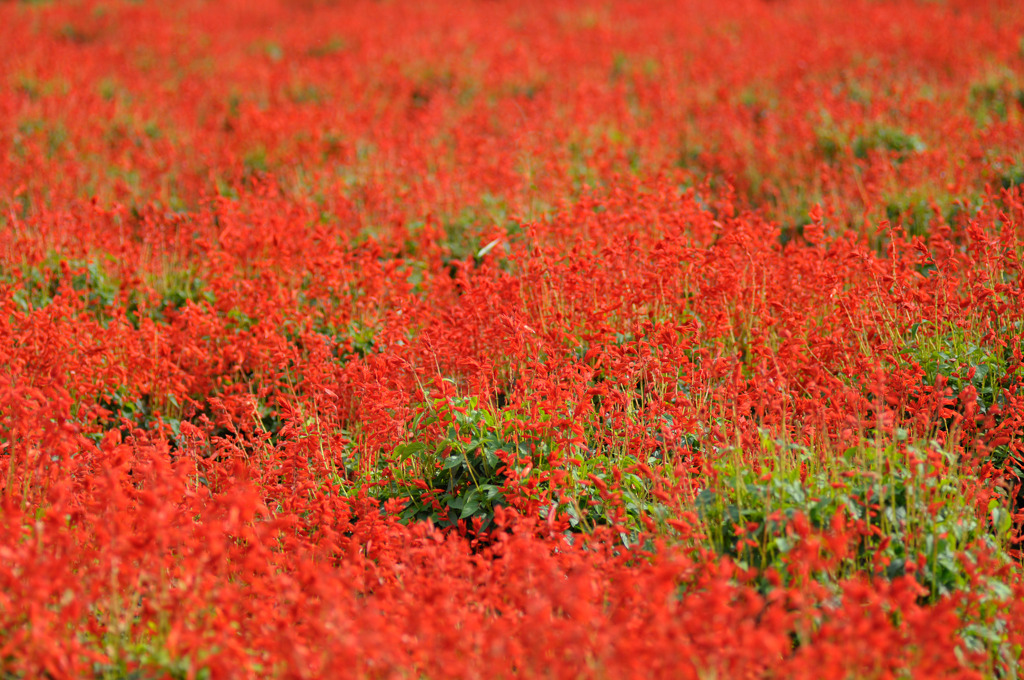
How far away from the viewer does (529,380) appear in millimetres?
4523

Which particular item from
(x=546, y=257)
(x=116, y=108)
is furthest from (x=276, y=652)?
(x=116, y=108)

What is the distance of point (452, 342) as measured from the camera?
188 inches

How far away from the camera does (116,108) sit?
10.7 metres

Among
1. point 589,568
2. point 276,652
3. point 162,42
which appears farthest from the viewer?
point 162,42

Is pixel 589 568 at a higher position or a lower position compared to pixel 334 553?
higher

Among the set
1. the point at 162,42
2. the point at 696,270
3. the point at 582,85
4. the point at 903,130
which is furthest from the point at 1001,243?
the point at 162,42

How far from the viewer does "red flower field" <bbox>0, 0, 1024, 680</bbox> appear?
2.69 meters

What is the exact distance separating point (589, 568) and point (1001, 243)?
3.39 metres

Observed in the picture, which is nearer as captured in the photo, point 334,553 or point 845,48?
point 334,553

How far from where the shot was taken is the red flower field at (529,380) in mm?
2689

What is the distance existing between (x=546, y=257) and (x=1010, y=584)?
337 cm

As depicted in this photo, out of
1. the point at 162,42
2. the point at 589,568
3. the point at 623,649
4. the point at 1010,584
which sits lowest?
the point at 1010,584

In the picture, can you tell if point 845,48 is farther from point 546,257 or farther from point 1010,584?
point 1010,584

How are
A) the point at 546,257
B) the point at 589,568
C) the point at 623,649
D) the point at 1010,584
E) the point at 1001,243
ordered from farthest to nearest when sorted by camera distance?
the point at 546,257 < the point at 1001,243 < the point at 1010,584 < the point at 589,568 < the point at 623,649
